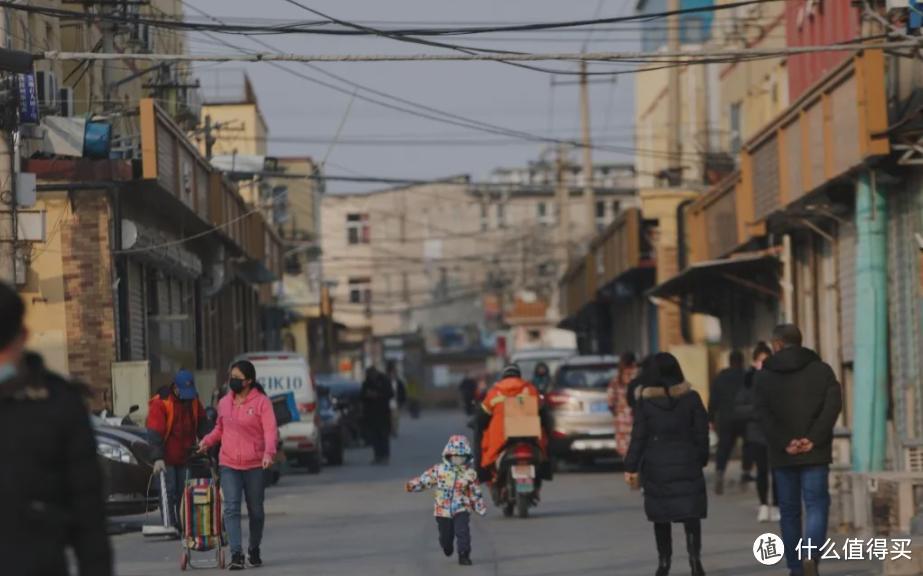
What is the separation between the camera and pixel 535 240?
106 meters

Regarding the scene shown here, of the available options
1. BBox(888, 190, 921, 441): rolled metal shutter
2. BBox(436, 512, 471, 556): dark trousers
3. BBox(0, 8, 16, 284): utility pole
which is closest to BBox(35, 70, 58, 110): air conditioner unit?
BBox(0, 8, 16, 284): utility pole

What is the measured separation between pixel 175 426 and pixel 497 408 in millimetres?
4509

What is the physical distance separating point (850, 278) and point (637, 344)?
96.1ft

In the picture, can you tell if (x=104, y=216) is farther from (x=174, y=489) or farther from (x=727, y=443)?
(x=174, y=489)

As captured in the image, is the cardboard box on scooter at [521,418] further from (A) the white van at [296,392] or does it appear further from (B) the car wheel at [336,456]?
(B) the car wheel at [336,456]

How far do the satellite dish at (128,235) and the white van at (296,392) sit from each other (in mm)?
3072

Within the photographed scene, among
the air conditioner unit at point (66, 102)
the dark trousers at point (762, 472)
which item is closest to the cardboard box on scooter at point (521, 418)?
the dark trousers at point (762, 472)

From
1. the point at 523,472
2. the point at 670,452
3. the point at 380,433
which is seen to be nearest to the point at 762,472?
the point at 523,472

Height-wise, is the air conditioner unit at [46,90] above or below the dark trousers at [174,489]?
above

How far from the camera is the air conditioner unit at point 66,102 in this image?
29413mm

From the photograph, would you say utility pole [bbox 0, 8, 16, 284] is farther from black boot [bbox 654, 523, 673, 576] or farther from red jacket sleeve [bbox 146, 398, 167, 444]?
black boot [bbox 654, 523, 673, 576]

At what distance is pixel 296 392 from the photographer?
105 feet

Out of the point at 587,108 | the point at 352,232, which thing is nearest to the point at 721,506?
the point at 587,108

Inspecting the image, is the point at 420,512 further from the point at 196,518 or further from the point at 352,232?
the point at 352,232
